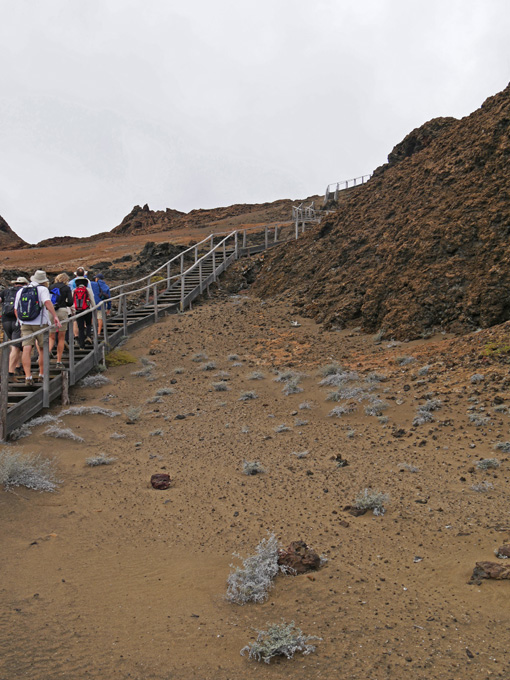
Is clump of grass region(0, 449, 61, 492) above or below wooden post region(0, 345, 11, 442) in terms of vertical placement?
below

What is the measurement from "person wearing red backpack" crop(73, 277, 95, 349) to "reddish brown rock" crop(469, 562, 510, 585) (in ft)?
29.6

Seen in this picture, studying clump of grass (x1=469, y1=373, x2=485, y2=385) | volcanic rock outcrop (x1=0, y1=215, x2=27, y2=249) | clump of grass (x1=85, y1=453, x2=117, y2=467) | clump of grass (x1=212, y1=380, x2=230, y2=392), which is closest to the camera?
clump of grass (x1=85, y1=453, x2=117, y2=467)

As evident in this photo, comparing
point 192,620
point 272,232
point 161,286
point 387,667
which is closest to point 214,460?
point 192,620

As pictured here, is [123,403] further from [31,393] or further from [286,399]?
[286,399]

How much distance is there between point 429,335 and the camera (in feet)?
33.2

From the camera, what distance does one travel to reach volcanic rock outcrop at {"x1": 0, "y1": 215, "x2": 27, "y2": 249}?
54.3m

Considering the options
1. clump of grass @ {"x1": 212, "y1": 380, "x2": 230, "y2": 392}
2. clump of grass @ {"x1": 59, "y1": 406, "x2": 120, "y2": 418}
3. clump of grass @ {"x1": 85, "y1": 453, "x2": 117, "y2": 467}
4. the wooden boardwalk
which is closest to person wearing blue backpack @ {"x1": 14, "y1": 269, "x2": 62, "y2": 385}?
the wooden boardwalk

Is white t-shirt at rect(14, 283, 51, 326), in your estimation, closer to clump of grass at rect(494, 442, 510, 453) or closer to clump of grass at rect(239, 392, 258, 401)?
clump of grass at rect(239, 392, 258, 401)

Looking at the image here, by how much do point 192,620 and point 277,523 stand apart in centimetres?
145

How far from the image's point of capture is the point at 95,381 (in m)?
10.2

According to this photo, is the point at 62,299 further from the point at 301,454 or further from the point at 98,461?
the point at 301,454

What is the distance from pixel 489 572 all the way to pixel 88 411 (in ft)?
21.0

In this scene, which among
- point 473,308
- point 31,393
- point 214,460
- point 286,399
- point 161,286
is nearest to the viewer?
point 214,460

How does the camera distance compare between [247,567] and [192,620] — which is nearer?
[192,620]
